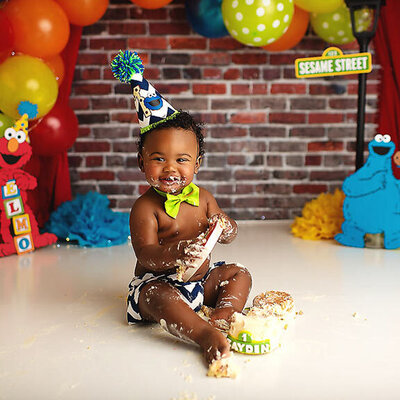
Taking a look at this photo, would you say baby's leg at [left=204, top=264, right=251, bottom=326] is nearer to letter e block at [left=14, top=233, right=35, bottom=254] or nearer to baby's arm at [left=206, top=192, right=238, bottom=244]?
baby's arm at [left=206, top=192, right=238, bottom=244]

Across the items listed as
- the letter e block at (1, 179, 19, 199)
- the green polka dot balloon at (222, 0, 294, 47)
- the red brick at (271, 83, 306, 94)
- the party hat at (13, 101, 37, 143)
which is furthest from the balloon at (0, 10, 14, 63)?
the red brick at (271, 83, 306, 94)

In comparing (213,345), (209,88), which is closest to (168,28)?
(209,88)

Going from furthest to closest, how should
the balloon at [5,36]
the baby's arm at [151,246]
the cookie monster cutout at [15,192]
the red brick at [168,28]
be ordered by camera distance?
the red brick at [168,28] → the cookie monster cutout at [15,192] → the balloon at [5,36] → the baby's arm at [151,246]

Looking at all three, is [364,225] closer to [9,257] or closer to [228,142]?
[228,142]

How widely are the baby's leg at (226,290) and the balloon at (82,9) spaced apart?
4.55 feet

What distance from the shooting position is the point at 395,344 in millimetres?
1568

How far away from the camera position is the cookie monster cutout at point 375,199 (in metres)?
2.57

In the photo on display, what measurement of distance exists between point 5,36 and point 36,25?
0.49ft

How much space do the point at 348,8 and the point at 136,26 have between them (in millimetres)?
1090

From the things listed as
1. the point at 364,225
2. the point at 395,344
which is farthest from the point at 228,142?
the point at 395,344

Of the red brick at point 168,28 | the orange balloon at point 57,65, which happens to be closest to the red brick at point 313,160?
the red brick at point 168,28

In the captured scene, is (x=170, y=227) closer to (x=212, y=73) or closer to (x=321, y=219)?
(x=321, y=219)

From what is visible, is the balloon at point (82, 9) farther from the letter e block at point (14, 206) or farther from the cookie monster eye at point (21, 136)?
the letter e block at point (14, 206)

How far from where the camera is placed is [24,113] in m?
2.40
